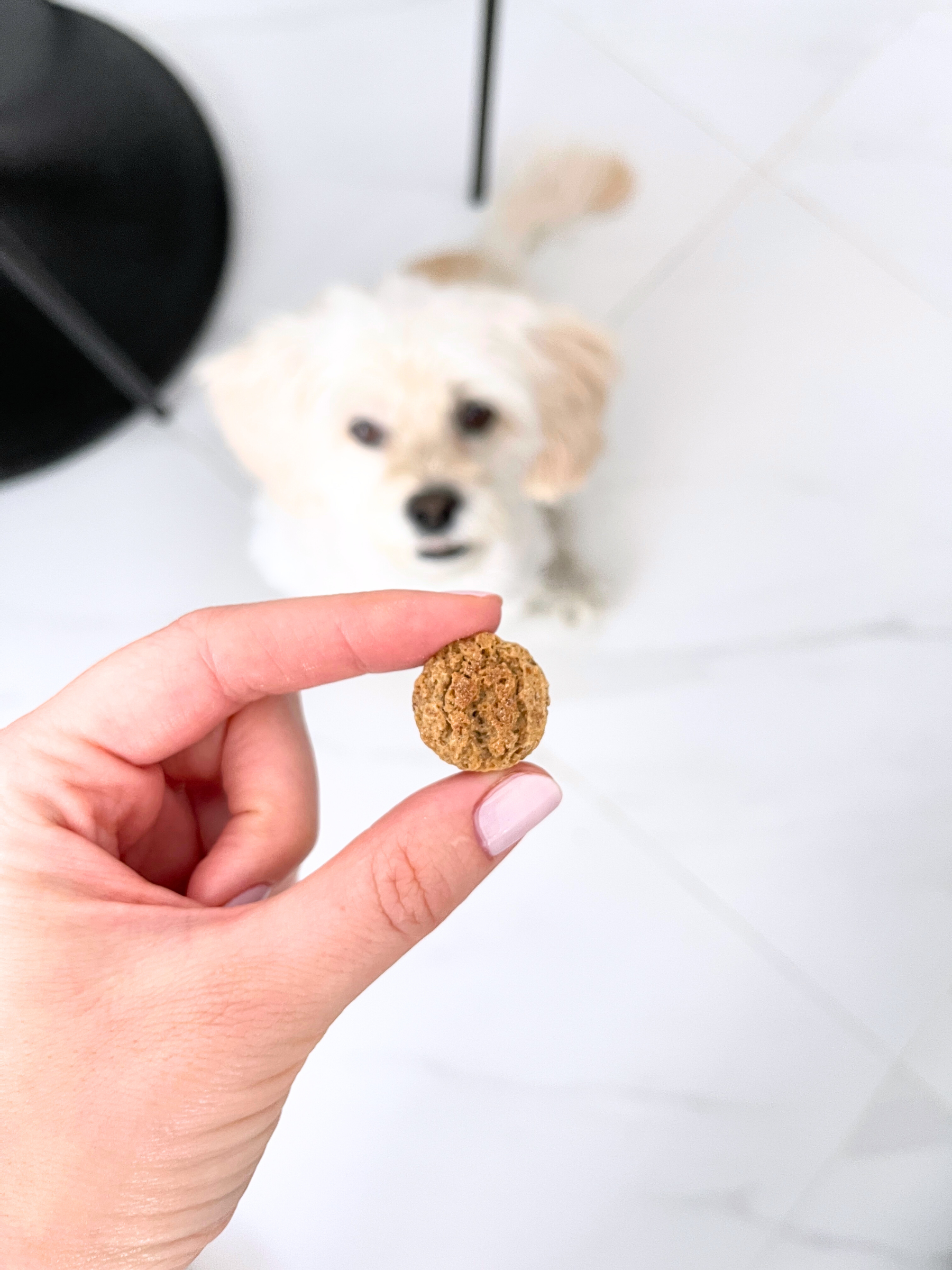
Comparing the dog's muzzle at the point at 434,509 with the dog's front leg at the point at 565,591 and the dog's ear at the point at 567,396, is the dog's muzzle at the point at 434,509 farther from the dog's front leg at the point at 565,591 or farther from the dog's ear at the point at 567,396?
the dog's front leg at the point at 565,591

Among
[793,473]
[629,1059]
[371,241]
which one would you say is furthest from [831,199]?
[629,1059]

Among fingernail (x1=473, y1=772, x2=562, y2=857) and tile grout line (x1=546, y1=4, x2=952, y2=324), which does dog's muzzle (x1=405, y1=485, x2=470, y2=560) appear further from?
tile grout line (x1=546, y1=4, x2=952, y2=324)

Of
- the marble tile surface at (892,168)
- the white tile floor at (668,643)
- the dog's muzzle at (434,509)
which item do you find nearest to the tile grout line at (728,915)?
the white tile floor at (668,643)

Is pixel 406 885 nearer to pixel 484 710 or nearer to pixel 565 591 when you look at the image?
pixel 484 710

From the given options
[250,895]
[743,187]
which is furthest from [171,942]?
[743,187]

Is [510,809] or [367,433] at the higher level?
[367,433]

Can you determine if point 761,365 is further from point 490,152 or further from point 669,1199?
point 669,1199

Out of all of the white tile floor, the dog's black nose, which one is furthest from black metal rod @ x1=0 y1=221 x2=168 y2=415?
the dog's black nose
